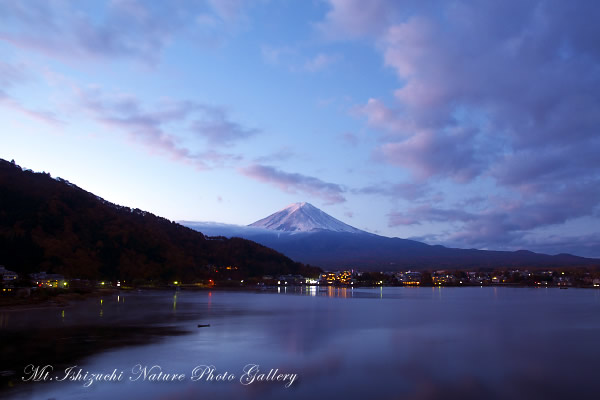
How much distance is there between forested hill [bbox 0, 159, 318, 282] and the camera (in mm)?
45562

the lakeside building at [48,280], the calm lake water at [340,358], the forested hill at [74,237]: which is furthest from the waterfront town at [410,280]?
the calm lake water at [340,358]

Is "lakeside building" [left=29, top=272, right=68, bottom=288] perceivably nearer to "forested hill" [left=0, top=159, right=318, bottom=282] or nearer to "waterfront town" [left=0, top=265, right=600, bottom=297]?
"forested hill" [left=0, top=159, right=318, bottom=282]

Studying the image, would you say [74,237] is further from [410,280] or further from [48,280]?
[410,280]

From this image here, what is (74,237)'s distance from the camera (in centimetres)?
5250

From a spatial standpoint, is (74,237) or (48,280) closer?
(48,280)

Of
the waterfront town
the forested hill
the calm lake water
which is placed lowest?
the calm lake water

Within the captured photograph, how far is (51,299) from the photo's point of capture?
2930 cm


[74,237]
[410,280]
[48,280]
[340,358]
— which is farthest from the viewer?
[410,280]

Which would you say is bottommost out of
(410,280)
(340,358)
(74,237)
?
(340,358)

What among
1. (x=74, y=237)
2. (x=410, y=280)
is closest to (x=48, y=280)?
(x=74, y=237)

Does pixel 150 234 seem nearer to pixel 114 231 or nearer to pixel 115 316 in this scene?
pixel 114 231

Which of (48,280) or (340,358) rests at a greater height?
(48,280)

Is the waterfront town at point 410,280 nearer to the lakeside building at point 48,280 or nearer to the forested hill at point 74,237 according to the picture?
the forested hill at point 74,237

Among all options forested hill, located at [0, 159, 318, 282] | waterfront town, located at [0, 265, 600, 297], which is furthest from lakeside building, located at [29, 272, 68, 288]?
waterfront town, located at [0, 265, 600, 297]
